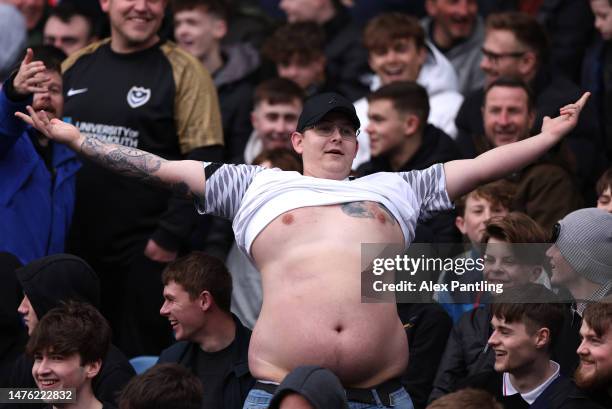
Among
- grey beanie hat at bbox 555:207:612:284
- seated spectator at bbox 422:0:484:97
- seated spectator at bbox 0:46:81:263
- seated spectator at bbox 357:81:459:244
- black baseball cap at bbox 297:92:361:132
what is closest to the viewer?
black baseball cap at bbox 297:92:361:132

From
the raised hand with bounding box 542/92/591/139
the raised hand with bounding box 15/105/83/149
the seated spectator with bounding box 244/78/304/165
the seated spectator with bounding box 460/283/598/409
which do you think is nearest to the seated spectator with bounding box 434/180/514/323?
the seated spectator with bounding box 460/283/598/409

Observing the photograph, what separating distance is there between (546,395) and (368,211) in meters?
1.34

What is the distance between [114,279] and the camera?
914cm

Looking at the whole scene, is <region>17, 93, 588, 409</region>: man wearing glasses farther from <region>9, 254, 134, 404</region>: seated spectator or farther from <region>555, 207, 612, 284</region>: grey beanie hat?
<region>9, 254, 134, 404</region>: seated spectator

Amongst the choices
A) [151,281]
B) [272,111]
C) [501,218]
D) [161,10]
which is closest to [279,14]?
[272,111]

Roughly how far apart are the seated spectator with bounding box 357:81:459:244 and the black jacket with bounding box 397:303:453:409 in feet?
5.97

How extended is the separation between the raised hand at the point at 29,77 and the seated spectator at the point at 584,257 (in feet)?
10.2

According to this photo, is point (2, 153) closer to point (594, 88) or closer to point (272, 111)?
point (272, 111)

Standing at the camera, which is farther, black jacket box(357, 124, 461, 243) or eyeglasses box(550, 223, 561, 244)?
black jacket box(357, 124, 461, 243)

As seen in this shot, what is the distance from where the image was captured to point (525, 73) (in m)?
10.4

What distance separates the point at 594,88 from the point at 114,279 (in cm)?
435

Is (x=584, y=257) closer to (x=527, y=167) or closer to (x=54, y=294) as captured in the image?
(x=527, y=167)

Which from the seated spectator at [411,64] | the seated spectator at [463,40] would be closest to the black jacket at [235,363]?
→ the seated spectator at [411,64]

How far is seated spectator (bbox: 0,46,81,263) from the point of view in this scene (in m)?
7.93
